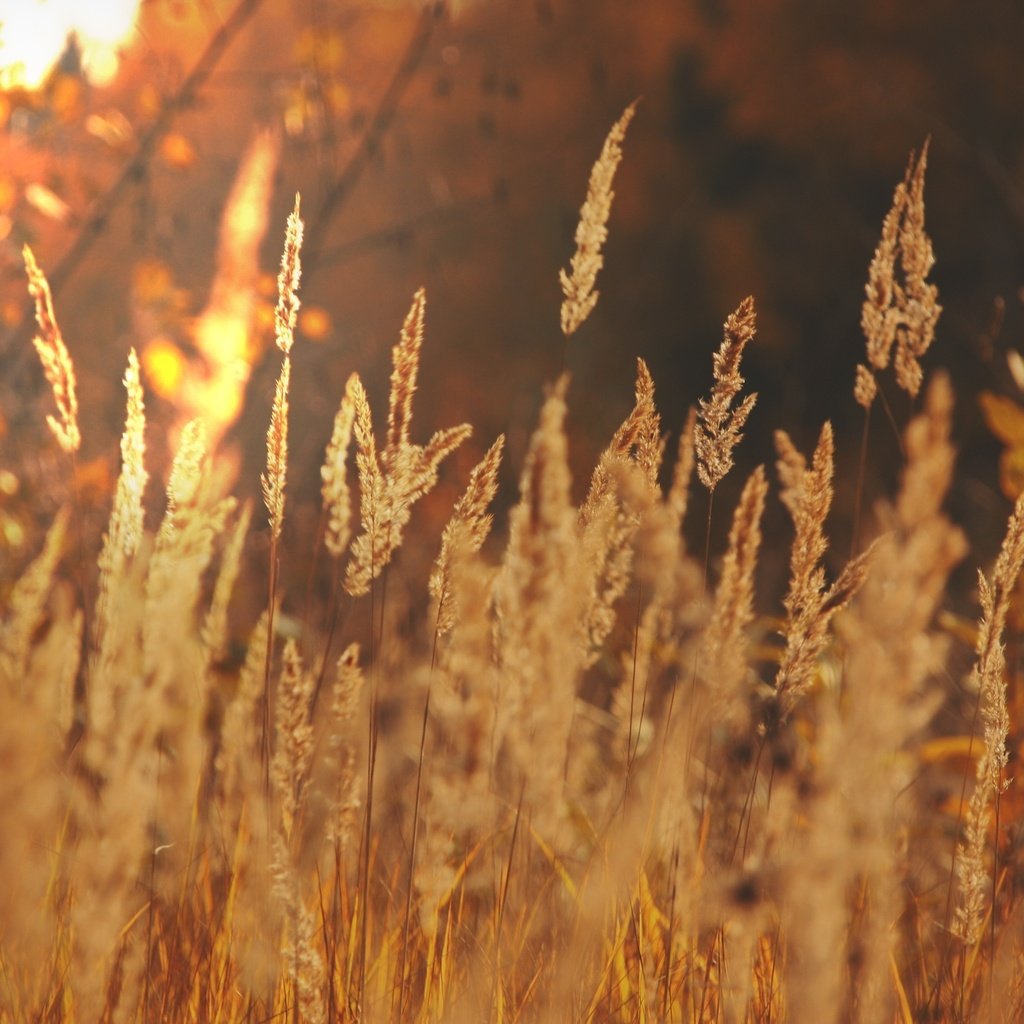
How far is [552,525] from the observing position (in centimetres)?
93

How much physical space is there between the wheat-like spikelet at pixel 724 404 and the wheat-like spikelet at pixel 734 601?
46 millimetres

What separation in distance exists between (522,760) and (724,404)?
0.46 meters

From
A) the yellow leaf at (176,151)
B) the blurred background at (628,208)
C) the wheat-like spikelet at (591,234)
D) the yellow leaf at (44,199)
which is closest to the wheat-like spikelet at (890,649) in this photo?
the wheat-like spikelet at (591,234)

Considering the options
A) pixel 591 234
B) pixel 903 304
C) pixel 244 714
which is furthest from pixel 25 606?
pixel 903 304

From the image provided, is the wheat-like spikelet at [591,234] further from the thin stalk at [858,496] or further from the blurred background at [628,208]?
the blurred background at [628,208]

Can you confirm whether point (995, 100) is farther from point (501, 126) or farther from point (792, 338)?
point (501, 126)

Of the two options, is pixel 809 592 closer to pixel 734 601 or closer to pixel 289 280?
pixel 734 601

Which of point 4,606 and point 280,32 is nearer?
point 4,606

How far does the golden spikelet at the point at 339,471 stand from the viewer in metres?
1.34

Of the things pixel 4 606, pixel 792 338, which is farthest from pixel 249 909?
pixel 792 338

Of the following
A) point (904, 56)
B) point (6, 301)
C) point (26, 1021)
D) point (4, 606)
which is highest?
point (904, 56)

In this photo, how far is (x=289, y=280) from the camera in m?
1.19

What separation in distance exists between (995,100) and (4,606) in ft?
23.3

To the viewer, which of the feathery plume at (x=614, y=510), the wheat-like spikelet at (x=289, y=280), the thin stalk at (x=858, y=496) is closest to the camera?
the wheat-like spikelet at (x=289, y=280)
